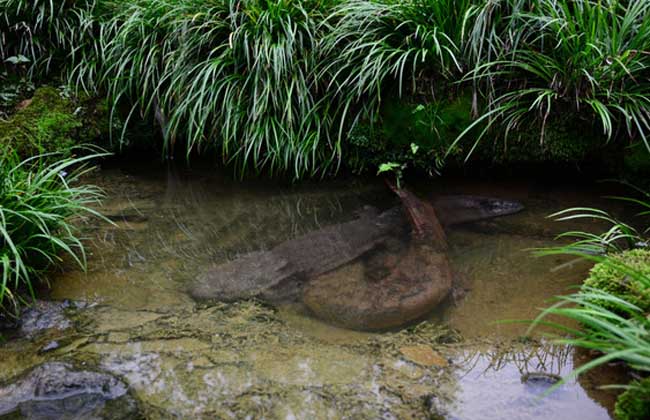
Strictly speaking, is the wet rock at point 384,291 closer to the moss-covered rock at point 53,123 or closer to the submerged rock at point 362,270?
the submerged rock at point 362,270

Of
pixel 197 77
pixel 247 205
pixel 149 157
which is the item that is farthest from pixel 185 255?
pixel 149 157

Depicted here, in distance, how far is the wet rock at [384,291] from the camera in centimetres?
255

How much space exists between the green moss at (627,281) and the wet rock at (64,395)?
1.78m

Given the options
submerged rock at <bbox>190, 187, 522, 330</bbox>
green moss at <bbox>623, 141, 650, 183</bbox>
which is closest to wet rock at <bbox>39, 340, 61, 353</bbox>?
submerged rock at <bbox>190, 187, 522, 330</bbox>

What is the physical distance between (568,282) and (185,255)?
196 centimetres

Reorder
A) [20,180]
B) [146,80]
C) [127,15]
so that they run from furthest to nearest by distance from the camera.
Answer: [127,15]
[146,80]
[20,180]

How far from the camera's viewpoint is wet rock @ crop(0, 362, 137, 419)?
1.96 metres

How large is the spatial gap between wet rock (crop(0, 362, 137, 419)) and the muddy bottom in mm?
14

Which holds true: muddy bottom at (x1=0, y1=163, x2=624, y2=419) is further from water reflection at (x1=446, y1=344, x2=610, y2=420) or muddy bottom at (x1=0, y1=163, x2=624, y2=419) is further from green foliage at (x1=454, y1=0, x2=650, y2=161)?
green foliage at (x1=454, y1=0, x2=650, y2=161)

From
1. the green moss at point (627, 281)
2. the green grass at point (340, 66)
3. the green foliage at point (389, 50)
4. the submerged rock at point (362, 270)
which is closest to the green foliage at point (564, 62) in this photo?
the green grass at point (340, 66)

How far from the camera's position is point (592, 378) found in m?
2.03

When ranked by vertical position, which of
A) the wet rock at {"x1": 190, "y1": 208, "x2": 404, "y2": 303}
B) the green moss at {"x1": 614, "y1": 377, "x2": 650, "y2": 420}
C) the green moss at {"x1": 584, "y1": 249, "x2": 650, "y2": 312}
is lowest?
the wet rock at {"x1": 190, "y1": 208, "x2": 404, "y2": 303}

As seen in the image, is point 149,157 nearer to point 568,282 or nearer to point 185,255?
point 185,255

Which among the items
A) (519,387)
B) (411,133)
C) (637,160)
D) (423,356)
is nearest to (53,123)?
(411,133)
